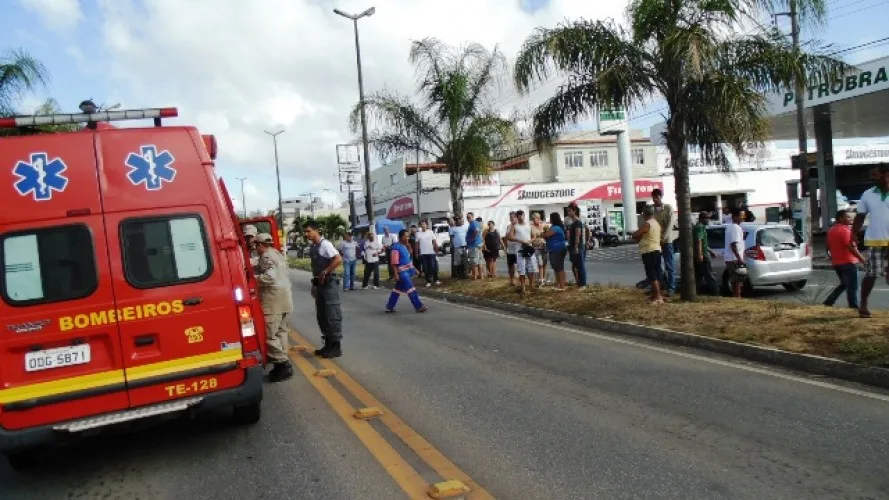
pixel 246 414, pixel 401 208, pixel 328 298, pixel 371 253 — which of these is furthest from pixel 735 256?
pixel 401 208

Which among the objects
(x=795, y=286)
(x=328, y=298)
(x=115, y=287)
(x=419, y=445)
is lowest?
(x=795, y=286)

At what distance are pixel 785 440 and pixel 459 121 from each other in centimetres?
1611

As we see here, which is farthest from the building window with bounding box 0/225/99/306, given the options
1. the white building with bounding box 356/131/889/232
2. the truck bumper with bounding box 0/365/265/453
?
the white building with bounding box 356/131/889/232

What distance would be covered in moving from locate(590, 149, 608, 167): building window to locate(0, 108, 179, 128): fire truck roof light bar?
169 ft

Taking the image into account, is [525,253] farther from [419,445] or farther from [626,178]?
[626,178]

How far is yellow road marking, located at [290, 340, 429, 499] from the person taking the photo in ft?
15.2

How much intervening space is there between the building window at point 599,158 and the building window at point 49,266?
172 feet

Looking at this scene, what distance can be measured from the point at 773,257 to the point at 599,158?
1703 inches

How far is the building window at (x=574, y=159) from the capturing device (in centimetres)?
5450

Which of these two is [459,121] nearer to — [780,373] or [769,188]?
[780,373]

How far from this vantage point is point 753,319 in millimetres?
9406

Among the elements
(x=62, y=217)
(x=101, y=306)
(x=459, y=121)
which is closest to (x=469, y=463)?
(x=101, y=306)

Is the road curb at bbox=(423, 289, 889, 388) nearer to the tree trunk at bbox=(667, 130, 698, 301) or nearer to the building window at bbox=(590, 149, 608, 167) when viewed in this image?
the tree trunk at bbox=(667, 130, 698, 301)

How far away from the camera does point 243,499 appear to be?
15.0 ft
